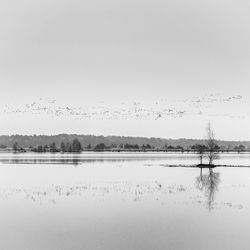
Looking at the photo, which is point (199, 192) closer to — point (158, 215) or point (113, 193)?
point (113, 193)

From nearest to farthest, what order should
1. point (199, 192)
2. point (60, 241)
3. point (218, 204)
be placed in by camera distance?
point (60, 241), point (218, 204), point (199, 192)

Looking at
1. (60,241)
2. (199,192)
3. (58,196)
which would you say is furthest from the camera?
(199,192)

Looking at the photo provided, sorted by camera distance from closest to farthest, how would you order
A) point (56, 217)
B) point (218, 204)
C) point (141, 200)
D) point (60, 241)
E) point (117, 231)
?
point (60, 241) → point (117, 231) → point (56, 217) → point (218, 204) → point (141, 200)

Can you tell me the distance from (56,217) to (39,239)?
7.38 metres

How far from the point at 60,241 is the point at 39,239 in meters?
1.63

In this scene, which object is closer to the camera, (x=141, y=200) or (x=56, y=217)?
(x=56, y=217)

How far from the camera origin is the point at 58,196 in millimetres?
48031

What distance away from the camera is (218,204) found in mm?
42406

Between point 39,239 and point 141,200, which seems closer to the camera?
point 39,239

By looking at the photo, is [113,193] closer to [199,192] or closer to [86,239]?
[199,192]

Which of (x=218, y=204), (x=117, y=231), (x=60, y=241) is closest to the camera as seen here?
(x=60, y=241)

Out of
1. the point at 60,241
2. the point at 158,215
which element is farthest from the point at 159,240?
the point at 158,215

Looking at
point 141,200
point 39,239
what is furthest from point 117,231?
point 141,200

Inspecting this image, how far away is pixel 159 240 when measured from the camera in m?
28.0
